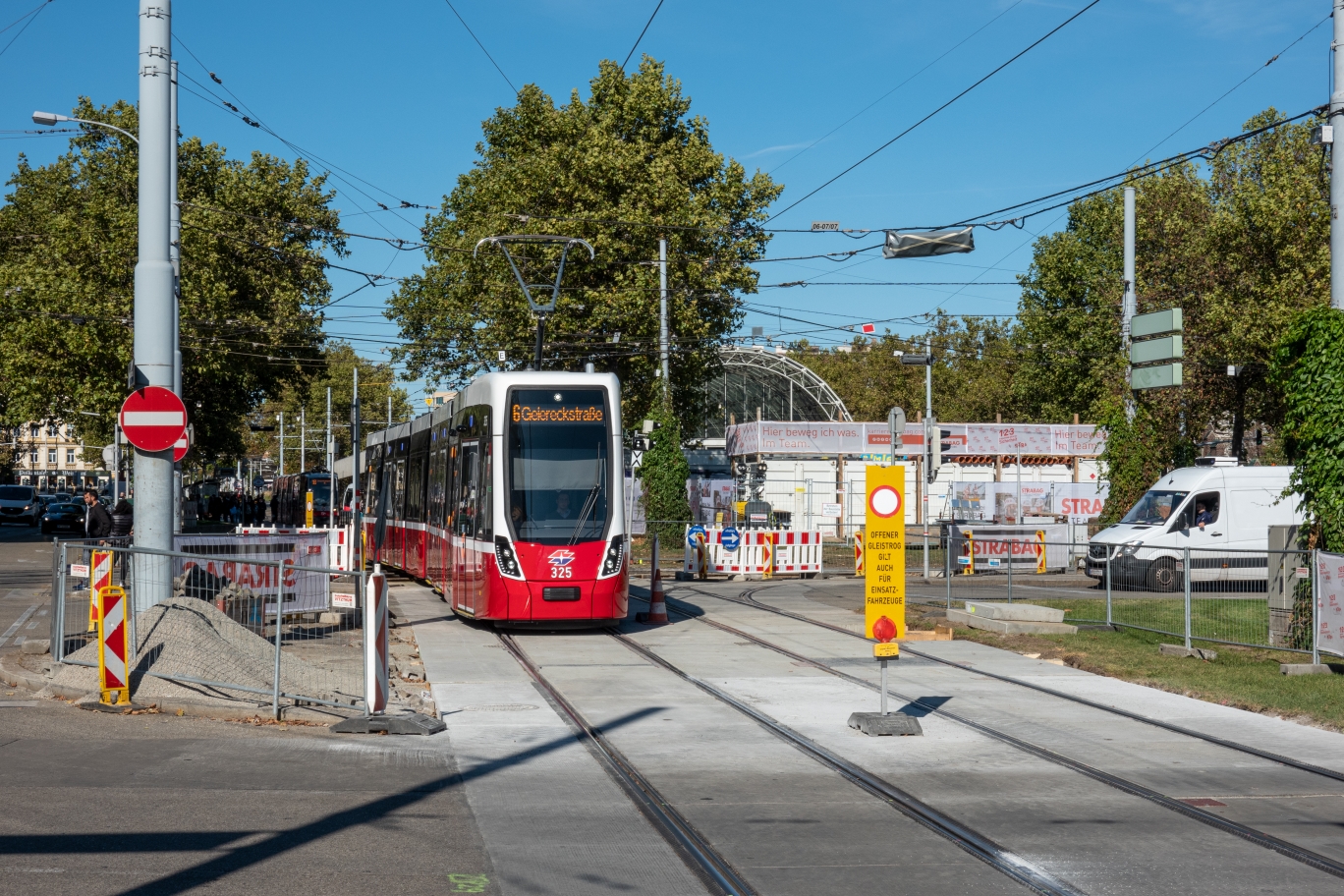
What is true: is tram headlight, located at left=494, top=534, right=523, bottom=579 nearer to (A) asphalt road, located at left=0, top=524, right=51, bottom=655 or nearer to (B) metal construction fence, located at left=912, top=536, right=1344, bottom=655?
(A) asphalt road, located at left=0, top=524, right=51, bottom=655

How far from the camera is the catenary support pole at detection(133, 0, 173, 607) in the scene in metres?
13.5

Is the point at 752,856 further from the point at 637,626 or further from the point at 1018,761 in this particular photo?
the point at 637,626

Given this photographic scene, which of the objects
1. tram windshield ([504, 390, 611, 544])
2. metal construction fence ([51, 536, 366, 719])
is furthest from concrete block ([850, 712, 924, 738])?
tram windshield ([504, 390, 611, 544])

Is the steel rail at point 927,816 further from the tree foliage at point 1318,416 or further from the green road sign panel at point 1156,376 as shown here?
the green road sign panel at point 1156,376

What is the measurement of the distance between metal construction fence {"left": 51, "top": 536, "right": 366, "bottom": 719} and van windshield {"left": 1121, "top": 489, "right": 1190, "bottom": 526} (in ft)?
66.5

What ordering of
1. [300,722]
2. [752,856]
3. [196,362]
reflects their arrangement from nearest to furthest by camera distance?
1. [752,856]
2. [300,722]
3. [196,362]

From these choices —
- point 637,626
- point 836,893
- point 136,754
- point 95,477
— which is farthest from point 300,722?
point 95,477

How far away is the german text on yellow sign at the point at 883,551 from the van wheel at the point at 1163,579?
33.6 feet

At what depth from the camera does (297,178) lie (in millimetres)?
52469

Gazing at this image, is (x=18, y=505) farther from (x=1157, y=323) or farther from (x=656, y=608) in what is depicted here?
(x=1157, y=323)

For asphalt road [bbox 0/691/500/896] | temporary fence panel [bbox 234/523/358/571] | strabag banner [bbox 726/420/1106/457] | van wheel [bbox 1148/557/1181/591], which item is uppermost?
strabag banner [bbox 726/420/1106/457]

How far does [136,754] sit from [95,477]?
112m

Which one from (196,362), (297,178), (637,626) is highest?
(297,178)

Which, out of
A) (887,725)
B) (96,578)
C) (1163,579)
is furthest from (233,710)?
(1163,579)
